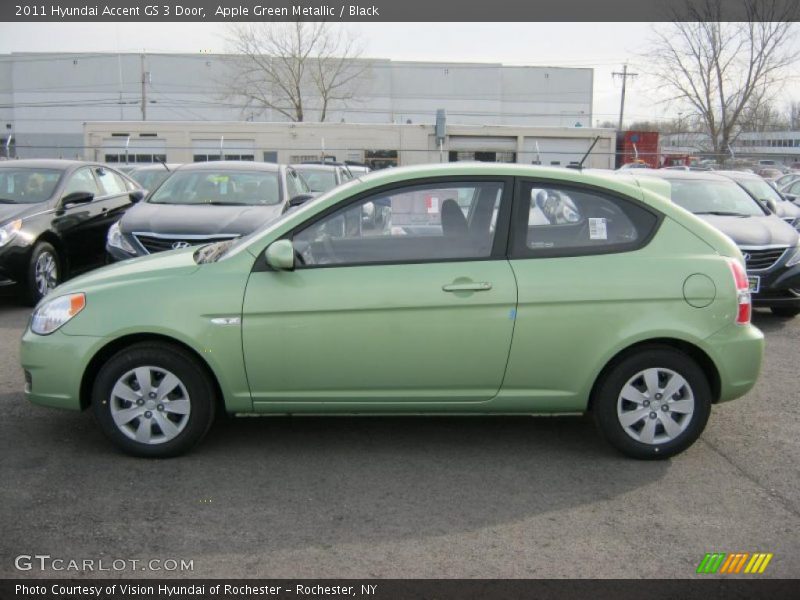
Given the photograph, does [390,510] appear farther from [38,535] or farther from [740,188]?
[740,188]

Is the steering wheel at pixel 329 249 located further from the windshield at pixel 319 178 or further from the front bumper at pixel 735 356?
the windshield at pixel 319 178

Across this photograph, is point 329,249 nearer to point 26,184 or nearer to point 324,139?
point 26,184

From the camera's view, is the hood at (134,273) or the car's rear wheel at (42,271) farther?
the car's rear wheel at (42,271)

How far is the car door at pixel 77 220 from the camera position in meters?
9.23

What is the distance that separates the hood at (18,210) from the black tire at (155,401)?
4.93m

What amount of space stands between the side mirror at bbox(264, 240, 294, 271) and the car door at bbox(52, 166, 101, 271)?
223 inches

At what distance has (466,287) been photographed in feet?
14.5

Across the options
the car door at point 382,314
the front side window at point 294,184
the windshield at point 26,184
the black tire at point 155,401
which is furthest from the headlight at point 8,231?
the car door at point 382,314

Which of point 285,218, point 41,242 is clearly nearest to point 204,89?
point 41,242

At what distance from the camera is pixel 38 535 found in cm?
364

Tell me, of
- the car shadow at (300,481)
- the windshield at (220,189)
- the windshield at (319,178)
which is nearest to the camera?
the car shadow at (300,481)

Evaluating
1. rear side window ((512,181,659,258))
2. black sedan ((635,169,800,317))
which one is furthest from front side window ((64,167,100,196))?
rear side window ((512,181,659,258))

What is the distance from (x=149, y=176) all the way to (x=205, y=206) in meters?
9.93

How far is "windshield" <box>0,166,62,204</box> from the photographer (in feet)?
30.2
